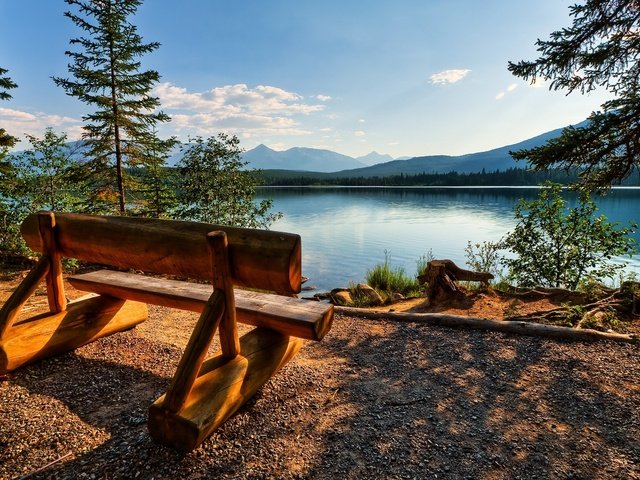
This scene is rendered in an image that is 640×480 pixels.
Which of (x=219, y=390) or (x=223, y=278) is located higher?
(x=223, y=278)

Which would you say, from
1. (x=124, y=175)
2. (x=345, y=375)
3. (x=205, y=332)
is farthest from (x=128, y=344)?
(x=124, y=175)

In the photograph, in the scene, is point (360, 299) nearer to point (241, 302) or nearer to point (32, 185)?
point (241, 302)

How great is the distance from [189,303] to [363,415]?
2211 millimetres

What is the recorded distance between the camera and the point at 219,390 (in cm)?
291

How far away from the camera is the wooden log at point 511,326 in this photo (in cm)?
485

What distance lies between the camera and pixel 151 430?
264 cm

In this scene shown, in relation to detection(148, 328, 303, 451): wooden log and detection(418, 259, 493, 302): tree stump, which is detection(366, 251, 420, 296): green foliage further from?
detection(148, 328, 303, 451): wooden log

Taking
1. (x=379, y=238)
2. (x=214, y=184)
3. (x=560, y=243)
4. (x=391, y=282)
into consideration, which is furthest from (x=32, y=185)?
(x=379, y=238)

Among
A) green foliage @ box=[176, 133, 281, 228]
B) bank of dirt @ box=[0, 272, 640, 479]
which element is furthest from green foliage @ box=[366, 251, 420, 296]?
bank of dirt @ box=[0, 272, 640, 479]

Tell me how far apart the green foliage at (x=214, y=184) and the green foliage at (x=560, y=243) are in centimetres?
903

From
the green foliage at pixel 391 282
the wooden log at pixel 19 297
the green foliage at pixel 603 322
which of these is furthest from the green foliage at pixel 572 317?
the wooden log at pixel 19 297

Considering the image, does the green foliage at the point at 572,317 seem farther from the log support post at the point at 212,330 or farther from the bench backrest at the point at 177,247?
the log support post at the point at 212,330

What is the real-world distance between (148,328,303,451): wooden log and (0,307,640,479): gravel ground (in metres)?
0.17

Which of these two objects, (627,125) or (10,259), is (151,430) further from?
(10,259)
